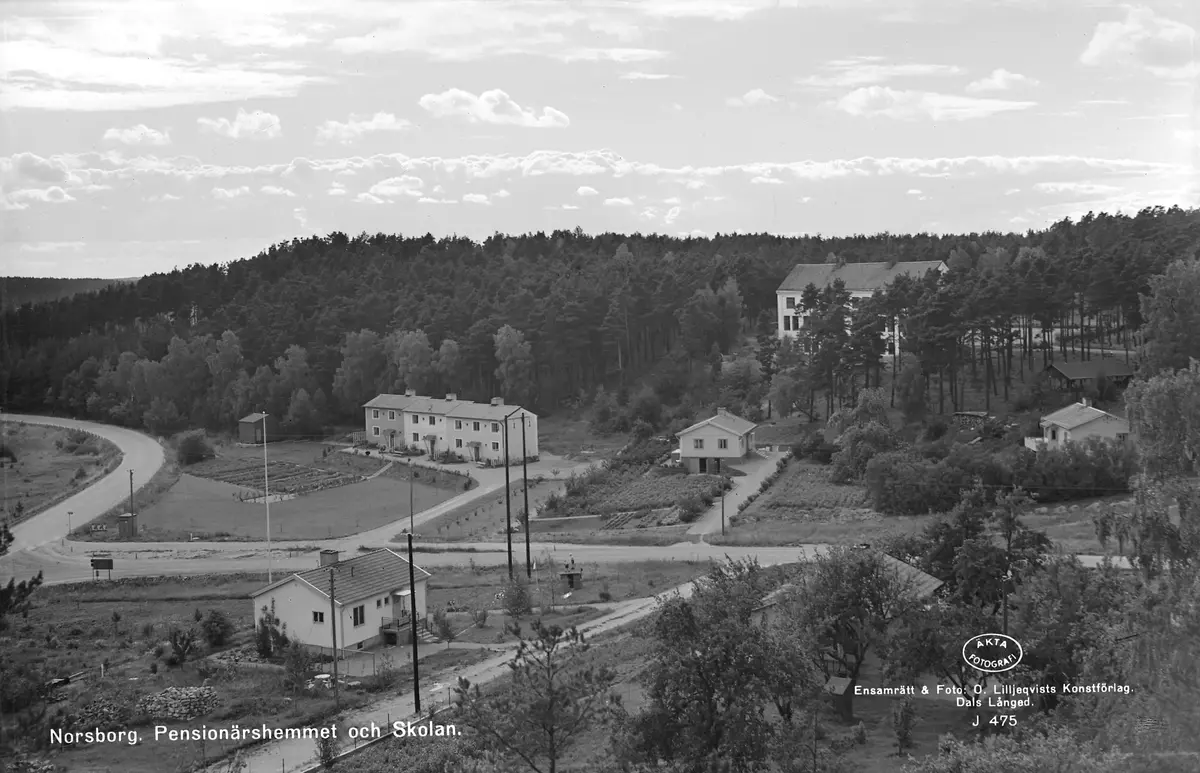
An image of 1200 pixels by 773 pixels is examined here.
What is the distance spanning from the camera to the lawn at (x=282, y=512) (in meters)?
28.6

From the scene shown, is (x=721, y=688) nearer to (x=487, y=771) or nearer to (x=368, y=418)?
(x=487, y=771)

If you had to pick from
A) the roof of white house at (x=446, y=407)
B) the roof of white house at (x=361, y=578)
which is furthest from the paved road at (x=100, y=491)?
the roof of white house at (x=361, y=578)

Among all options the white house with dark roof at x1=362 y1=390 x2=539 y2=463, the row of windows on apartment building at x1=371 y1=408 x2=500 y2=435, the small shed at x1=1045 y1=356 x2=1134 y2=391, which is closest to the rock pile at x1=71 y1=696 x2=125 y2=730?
the white house with dark roof at x1=362 y1=390 x2=539 y2=463

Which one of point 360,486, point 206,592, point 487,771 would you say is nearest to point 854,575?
point 487,771

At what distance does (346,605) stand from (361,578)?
0.84m

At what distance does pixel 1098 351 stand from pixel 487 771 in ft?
102

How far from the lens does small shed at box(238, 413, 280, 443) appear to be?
149ft

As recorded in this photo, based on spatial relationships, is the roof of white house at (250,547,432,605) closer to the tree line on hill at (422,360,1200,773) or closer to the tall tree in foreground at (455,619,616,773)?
the tree line on hill at (422,360,1200,773)

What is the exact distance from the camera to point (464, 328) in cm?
5084

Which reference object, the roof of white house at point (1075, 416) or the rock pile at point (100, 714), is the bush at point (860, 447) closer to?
the roof of white house at point (1075, 416)

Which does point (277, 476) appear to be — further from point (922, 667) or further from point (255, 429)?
point (922, 667)

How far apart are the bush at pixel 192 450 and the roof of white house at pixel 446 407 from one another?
629 cm

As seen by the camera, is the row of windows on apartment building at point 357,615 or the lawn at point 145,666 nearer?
the lawn at point 145,666

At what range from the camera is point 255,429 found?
45.7 m
